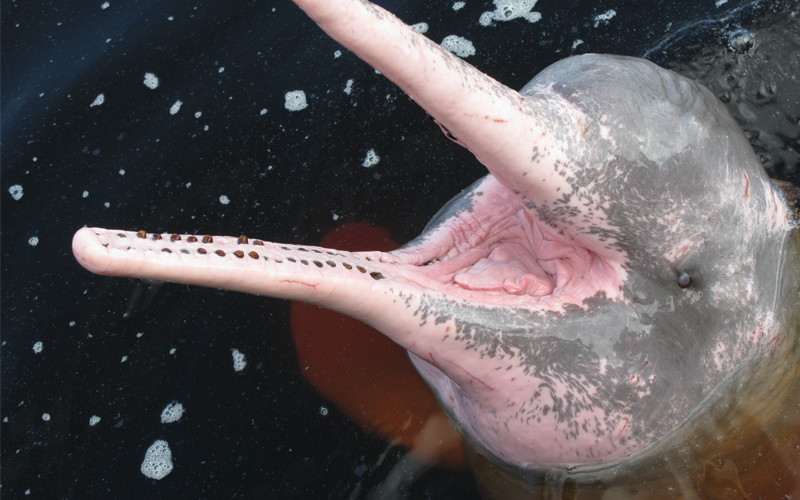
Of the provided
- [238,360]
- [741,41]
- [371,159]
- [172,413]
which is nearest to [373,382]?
[238,360]

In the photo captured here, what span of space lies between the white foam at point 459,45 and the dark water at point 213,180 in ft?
0.22

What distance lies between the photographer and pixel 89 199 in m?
6.23

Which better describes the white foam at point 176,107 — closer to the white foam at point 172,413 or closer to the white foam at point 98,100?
the white foam at point 98,100

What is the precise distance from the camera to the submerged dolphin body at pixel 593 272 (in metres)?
3.18

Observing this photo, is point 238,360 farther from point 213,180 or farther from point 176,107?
Answer: point 176,107

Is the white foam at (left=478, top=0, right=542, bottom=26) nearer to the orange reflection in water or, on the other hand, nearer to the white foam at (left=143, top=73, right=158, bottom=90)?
the white foam at (left=143, top=73, right=158, bottom=90)

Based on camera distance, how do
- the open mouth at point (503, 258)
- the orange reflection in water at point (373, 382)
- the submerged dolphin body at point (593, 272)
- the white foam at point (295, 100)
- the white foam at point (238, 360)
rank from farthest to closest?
the white foam at point (295, 100) < the white foam at point (238, 360) < the orange reflection in water at point (373, 382) < the open mouth at point (503, 258) < the submerged dolphin body at point (593, 272)

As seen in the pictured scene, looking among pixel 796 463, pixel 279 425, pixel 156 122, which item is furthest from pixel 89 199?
pixel 796 463

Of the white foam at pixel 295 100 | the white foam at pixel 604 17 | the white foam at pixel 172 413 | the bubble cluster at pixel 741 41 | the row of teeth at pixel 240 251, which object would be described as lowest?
the white foam at pixel 172 413

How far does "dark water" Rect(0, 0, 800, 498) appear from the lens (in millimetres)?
4961

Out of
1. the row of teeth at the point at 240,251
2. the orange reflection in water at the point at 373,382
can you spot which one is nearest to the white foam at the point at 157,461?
the orange reflection in water at the point at 373,382

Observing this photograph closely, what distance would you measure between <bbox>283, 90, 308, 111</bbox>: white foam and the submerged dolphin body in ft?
9.76

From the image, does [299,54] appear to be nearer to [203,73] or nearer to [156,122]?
[203,73]

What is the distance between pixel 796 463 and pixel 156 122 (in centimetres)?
→ 538
